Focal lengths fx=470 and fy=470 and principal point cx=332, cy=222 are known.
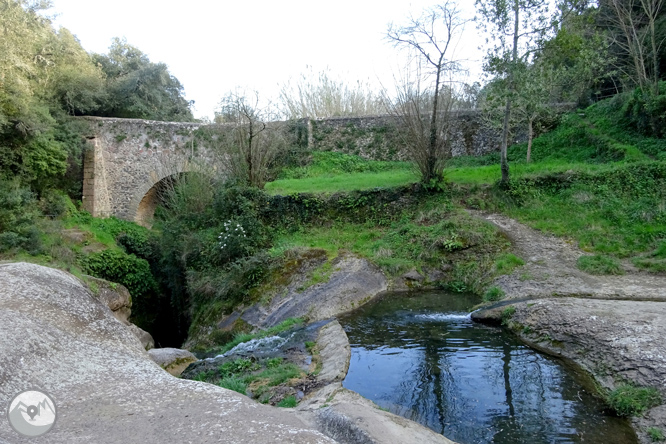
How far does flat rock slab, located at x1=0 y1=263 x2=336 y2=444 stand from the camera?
3.87 meters

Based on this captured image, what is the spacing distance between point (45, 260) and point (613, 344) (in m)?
14.2

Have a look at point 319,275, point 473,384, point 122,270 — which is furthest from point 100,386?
point 122,270

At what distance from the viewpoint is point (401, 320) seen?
9.16 m

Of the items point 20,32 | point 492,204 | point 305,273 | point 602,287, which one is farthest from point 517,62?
point 20,32

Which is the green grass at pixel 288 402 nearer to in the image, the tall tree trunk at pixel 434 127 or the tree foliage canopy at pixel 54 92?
the tall tree trunk at pixel 434 127

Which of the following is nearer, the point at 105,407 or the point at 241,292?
the point at 105,407

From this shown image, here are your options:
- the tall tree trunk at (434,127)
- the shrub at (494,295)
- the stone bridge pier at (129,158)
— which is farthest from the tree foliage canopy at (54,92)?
the shrub at (494,295)

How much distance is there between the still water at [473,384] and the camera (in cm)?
500

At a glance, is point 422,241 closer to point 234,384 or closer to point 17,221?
point 234,384

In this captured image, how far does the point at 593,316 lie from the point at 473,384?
2.46 m

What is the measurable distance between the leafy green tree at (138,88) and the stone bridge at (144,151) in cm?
249

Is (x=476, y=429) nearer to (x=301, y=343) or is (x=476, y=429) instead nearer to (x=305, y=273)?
(x=301, y=343)

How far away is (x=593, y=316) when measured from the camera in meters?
7.12

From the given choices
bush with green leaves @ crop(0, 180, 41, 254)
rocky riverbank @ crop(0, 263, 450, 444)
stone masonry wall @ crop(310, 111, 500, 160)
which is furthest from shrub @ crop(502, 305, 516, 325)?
bush with green leaves @ crop(0, 180, 41, 254)
